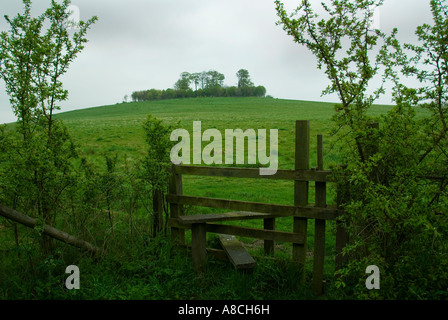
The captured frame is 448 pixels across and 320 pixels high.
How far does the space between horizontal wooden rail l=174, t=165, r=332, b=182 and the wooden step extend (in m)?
1.08

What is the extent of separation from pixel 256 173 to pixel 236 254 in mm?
1200

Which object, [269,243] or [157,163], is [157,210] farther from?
[269,243]

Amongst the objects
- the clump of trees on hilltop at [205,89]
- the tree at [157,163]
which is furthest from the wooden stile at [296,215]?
the clump of trees on hilltop at [205,89]

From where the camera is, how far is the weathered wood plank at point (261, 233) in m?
5.18

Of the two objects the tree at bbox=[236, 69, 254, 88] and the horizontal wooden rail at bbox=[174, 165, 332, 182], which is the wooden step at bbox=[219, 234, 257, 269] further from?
the tree at bbox=[236, 69, 254, 88]

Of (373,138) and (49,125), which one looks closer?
(373,138)

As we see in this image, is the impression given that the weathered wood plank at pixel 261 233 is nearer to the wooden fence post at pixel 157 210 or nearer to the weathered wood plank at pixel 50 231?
the wooden fence post at pixel 157 210

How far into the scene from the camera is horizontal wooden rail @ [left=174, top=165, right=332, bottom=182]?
497 cm

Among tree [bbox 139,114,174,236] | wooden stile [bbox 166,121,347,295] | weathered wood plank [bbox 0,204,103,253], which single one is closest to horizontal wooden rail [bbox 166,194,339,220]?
wooden stile [bbox 166,121,347,295]

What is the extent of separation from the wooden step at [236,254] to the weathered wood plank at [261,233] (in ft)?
0.74

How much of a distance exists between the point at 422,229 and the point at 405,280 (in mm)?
652
